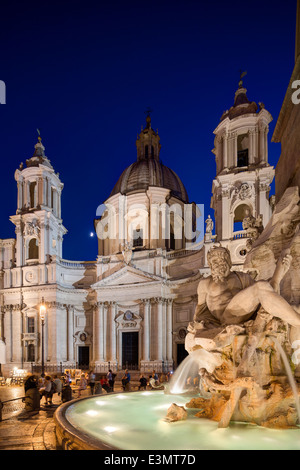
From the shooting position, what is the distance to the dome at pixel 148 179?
3878 centimetres

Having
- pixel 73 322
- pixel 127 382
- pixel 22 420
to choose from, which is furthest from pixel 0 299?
pixel 22 420

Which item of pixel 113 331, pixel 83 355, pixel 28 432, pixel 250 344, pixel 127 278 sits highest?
pixel 250 344

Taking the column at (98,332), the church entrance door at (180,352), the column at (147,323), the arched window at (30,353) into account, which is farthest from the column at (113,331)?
the arched window at (30,353)

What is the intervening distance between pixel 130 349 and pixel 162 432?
2889 cm

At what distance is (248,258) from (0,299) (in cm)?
3406

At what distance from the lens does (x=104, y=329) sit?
33.2 meters

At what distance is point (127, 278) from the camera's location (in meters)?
32.4

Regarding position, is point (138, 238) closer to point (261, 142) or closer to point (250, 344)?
point (261, 142)

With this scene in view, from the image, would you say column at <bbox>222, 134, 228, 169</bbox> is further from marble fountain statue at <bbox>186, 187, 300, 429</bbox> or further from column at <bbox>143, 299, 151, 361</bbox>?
marble fountain statue at <bbox>186, 187, 300, 429</bbox>

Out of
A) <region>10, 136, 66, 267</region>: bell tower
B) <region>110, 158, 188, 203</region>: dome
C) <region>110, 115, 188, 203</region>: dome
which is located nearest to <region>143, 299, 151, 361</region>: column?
<region>10, 136, 66, 267</region>: bell tower

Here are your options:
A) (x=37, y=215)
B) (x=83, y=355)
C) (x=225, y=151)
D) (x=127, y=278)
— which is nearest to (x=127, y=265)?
(x=127, y=278)

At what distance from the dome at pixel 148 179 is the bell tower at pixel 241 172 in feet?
34.6

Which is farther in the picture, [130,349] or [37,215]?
[37,215]

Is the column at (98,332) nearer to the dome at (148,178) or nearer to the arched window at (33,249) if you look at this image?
the arched window at (33,249)
